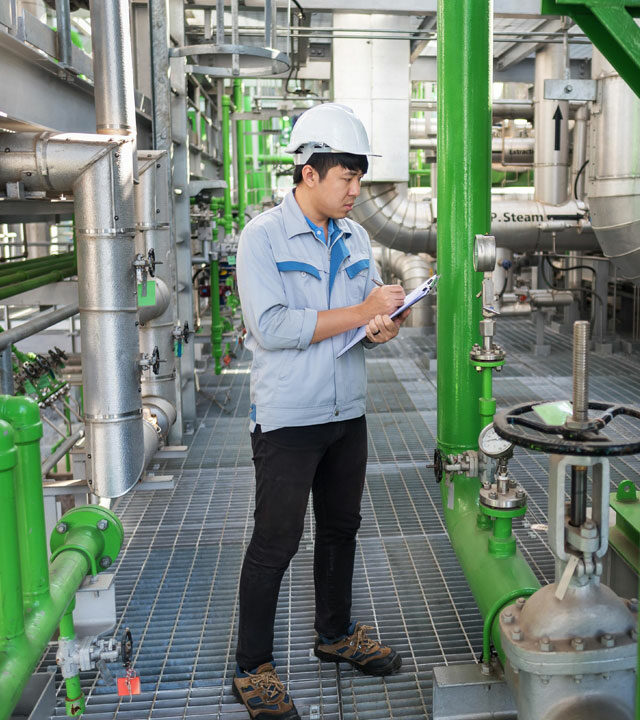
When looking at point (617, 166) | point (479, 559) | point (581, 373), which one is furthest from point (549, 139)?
point (581, 373)

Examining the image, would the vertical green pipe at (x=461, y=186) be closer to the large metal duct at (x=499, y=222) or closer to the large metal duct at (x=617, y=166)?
the large metal duct at (x=617, y=166)

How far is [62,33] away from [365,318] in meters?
1.93

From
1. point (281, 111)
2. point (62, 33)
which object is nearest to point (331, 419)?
point (62, 33)

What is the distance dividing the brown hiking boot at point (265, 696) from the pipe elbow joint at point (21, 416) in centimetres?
117

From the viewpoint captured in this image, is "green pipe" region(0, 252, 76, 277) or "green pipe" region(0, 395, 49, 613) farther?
"green pipe" region(0, 252, 76, 277)

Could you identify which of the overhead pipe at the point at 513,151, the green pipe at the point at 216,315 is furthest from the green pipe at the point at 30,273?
the overhead pipe at the point at 513,151

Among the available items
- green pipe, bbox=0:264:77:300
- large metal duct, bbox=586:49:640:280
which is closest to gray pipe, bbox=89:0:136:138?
green pipe, bbox=0:264:77:300

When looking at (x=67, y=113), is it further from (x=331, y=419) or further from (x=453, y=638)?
(x=453, y=638)

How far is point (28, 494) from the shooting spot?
1636 millimetres

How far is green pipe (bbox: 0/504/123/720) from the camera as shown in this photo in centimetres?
151

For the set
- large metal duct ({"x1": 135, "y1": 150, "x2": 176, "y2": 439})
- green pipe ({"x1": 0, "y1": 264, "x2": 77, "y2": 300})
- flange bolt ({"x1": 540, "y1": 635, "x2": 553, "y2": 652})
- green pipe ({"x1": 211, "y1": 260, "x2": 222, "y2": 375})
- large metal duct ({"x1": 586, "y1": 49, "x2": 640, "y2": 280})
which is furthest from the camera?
green pipe ({"x1": 211, "y1": 260, "x2": 222, "y2": 375})

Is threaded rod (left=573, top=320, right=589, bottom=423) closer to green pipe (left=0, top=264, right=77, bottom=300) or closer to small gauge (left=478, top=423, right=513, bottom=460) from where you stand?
small gauge (left=478, top=423, right=513, bottom=460)

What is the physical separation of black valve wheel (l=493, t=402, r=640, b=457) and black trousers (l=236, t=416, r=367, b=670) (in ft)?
Answer: 2.58

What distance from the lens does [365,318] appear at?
2221 mm
